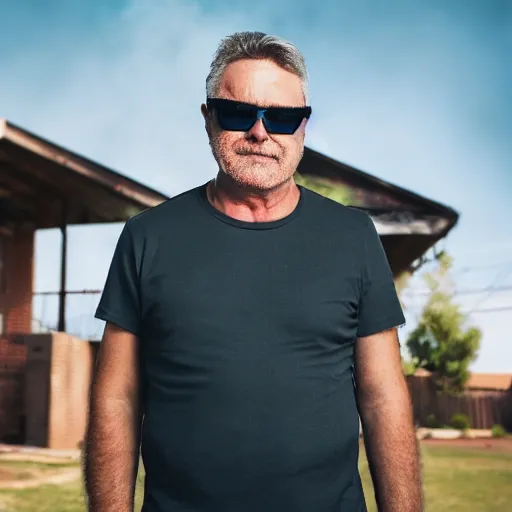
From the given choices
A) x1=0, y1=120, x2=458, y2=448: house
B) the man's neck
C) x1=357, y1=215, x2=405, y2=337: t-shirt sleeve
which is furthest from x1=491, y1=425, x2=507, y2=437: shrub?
the man's neck

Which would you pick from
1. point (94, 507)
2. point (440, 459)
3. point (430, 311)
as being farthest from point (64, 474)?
point (430, 311)

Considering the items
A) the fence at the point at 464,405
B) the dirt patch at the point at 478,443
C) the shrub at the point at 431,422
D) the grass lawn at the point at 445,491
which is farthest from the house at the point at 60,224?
the fence at the point at 464,405

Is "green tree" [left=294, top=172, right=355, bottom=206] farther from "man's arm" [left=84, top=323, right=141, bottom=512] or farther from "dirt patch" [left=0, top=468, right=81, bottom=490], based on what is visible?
"man's arm" [left=84, top=323, right=141, bottom=512]

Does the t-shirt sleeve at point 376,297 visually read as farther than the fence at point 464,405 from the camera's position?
No

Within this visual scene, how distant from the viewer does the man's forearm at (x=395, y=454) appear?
217cm

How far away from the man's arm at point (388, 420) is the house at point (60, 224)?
850cm

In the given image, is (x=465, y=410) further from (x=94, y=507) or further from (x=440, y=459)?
(x=94, y=507)

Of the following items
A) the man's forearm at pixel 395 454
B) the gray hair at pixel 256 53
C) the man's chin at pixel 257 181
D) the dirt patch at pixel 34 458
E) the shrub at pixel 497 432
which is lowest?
the shrub at pixel 497 432

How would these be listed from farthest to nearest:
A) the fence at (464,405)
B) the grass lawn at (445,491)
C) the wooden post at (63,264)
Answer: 1. the fence at (464,405)
2. the wooden post at (63,264)
3. the grass lawn at (445,491)

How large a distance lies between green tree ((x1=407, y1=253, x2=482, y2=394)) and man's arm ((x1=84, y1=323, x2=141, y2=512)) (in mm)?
22230

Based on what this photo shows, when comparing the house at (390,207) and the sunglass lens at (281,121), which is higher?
the house at (390,207)

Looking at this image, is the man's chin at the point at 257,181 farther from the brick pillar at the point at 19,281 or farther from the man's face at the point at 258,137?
the brick pillar at the point at 19,281

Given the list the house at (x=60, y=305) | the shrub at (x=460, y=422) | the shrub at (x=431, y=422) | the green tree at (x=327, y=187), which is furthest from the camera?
the shrub at (x=431, y=422)

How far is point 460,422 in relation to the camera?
20500mm
